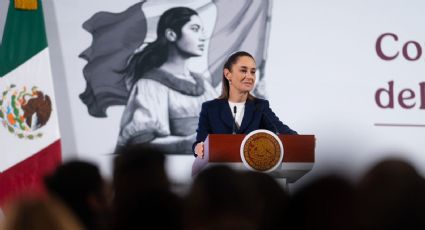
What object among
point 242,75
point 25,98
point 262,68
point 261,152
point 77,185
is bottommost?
point 25,98

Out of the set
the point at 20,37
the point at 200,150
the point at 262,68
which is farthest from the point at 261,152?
the point at 20,37

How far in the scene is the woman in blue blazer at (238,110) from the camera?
17.2 feet

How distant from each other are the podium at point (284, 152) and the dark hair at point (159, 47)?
286cm

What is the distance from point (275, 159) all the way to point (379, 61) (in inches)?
130

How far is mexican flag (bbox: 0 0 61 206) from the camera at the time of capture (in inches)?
284

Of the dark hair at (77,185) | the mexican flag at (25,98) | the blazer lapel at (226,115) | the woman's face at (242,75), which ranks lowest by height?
the mexican flag at (25,98)

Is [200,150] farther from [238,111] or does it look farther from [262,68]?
[262,68]

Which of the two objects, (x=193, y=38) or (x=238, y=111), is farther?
(x=193, y=38)

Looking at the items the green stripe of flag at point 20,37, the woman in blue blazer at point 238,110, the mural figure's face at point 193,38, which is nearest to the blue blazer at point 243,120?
the woman in blue blazer at point 238,110

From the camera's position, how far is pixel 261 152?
179 inches

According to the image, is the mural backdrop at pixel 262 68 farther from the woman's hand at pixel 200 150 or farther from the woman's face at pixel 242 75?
the woman's hand at pixel 200 150

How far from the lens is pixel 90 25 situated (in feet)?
24.1

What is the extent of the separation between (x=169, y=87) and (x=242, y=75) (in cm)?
214

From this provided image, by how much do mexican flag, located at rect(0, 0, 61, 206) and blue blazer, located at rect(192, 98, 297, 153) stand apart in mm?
2259
